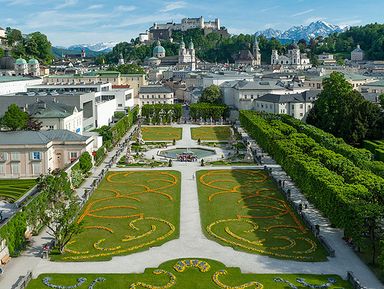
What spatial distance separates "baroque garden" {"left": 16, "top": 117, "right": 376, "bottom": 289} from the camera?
3064cm

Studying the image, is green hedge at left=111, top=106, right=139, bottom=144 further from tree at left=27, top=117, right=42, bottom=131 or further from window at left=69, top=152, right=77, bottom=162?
window at left=69, top=152, right=77, bottom=162

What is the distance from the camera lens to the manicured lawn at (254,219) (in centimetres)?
3588

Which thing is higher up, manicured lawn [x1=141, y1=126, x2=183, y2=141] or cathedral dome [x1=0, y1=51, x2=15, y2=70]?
cathedral dome [x1=0, y1=51, x2=15, y2=70]

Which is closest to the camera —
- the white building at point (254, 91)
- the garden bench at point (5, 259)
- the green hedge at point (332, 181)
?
the garden bench at point (5, 259)

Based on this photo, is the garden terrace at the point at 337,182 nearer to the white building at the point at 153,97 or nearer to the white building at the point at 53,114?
the white building at the point at 53,114

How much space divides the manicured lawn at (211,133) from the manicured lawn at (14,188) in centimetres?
4214

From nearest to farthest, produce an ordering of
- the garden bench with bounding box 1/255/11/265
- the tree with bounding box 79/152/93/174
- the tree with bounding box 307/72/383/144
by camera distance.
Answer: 1. the garden bench with bounding box 1/255/11/265
2. the tree with bounding box 79/152/93/174
3. the tree with bounding box 307/72/383/144

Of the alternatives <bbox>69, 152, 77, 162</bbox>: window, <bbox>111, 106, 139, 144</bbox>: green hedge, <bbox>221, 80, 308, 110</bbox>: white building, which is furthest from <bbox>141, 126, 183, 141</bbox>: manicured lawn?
<bbox>69, 152, 77, 162</bbox>: window

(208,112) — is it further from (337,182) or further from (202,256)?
(202,256)

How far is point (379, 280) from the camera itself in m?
30.9

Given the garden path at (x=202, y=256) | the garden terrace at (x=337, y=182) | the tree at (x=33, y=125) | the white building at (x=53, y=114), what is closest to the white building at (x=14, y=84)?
the white building at (x=53, y=114)

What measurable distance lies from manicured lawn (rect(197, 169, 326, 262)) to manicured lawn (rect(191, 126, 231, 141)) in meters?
34.2

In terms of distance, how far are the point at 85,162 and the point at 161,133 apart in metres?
42.5

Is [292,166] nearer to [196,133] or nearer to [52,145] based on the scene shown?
[52,145]
